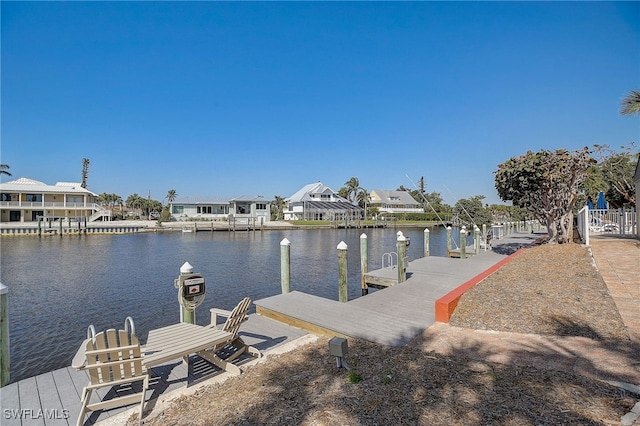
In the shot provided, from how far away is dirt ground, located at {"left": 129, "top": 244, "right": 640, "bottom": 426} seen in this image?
2.94 metres

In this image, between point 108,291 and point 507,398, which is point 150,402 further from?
point 108,291

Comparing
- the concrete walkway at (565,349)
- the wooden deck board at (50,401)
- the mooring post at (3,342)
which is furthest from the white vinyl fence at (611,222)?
the mooring post at (3,342)

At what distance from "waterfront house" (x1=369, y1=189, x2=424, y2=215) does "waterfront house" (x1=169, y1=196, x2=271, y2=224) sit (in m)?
29.5

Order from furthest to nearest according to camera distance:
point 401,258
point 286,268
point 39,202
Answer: point 39,202 < point 401,258 < point 286,268

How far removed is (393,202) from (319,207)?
73.2ft

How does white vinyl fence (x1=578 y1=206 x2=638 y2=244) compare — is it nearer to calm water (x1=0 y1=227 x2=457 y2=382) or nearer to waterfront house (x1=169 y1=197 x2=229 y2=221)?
calm water (x1=0 y1=227 x2=457 y2=382)

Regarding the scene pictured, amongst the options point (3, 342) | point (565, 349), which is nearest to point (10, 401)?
point (3, 342)

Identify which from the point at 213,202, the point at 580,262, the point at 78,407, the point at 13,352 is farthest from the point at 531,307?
the point at 213,202

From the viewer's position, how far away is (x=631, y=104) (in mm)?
12258

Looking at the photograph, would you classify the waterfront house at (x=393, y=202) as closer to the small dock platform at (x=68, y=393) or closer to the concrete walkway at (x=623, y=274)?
the concrete walkway at (x=623, y=274)

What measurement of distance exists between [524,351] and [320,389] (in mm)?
2669

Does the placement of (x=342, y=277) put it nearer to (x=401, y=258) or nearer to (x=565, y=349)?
(x=401, y=258)

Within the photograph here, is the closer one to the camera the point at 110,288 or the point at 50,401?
the point at 50,401

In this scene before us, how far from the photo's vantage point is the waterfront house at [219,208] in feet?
181
